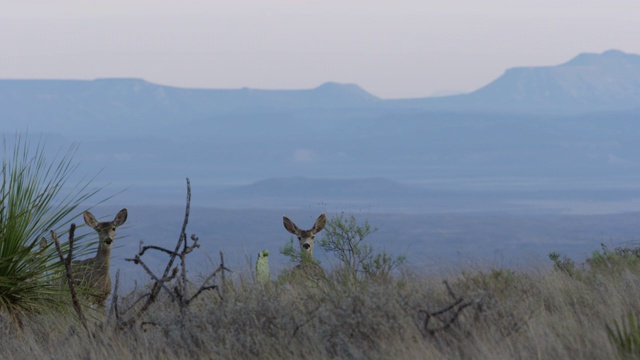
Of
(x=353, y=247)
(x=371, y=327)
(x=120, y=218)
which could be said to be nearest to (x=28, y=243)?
(x=120, y=218)

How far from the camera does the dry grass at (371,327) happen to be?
723 centimetres

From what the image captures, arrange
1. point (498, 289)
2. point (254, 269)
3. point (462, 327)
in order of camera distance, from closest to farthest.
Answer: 1. point (462, 327)
2. point (498, 289)
3. point (254, 269)


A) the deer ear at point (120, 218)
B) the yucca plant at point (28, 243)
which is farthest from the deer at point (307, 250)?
the yucca plant at point (28, 243)

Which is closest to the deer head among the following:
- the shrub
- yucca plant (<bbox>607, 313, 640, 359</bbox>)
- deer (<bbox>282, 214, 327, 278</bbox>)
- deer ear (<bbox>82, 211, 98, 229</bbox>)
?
deer (<bbox>282, 214, 327, 278</bbox>)

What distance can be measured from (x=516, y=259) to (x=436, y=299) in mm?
4197

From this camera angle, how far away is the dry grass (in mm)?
7234

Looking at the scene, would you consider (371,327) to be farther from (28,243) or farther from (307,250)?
(307,250)

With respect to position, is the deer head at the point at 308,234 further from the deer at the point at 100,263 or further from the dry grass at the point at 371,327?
the dry grass at the point at 371,327

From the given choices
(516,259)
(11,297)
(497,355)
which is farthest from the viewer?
(516,259)

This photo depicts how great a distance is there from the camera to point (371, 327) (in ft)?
24.9

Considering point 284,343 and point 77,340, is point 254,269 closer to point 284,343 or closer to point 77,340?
point 77,340

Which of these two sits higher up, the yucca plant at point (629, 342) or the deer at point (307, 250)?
the deer at point (307, 250)

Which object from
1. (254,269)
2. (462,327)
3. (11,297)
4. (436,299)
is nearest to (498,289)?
(436,299)

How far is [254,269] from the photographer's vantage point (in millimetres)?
11203
